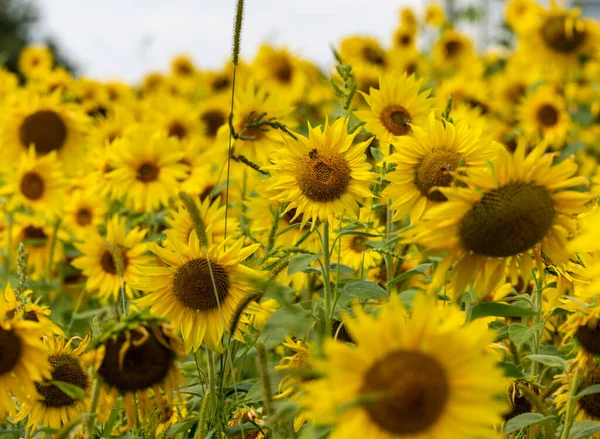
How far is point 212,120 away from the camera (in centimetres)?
503

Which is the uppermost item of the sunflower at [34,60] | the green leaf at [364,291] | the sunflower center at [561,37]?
the sunflower center at [561,37]

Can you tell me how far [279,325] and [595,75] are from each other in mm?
5577

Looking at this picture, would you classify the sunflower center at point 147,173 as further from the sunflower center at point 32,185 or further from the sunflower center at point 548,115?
the sunflower center at point 548,115

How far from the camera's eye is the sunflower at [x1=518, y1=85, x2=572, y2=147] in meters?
5.45

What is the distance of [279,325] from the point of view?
1.97 metres

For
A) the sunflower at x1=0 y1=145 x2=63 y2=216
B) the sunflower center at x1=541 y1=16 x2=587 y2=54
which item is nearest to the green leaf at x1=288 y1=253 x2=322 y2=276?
the sunflower at x1=0 y1=145 x2=63 y2=216

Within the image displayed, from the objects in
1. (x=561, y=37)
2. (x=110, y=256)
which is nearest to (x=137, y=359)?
(x=110, y=256)

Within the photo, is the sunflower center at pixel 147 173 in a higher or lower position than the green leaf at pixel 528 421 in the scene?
lower

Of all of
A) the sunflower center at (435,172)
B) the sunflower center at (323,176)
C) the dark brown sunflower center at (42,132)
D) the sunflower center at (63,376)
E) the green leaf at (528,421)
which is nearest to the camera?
the green leaf at (528,421)

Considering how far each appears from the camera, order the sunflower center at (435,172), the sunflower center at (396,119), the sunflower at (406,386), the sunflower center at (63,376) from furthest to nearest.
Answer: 1. the sunflower center at (396,119)
2. the sunflower center at (435,172)
3. the sunflower center at (63,376)
4. the sunflower at (406,386)

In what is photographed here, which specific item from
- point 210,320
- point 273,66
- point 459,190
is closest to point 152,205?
point 210,320

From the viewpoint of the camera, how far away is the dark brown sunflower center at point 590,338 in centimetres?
180

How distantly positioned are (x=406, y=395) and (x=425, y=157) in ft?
2.94

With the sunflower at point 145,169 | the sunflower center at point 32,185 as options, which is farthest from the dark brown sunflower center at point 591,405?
the sunflower center at point 32,185
